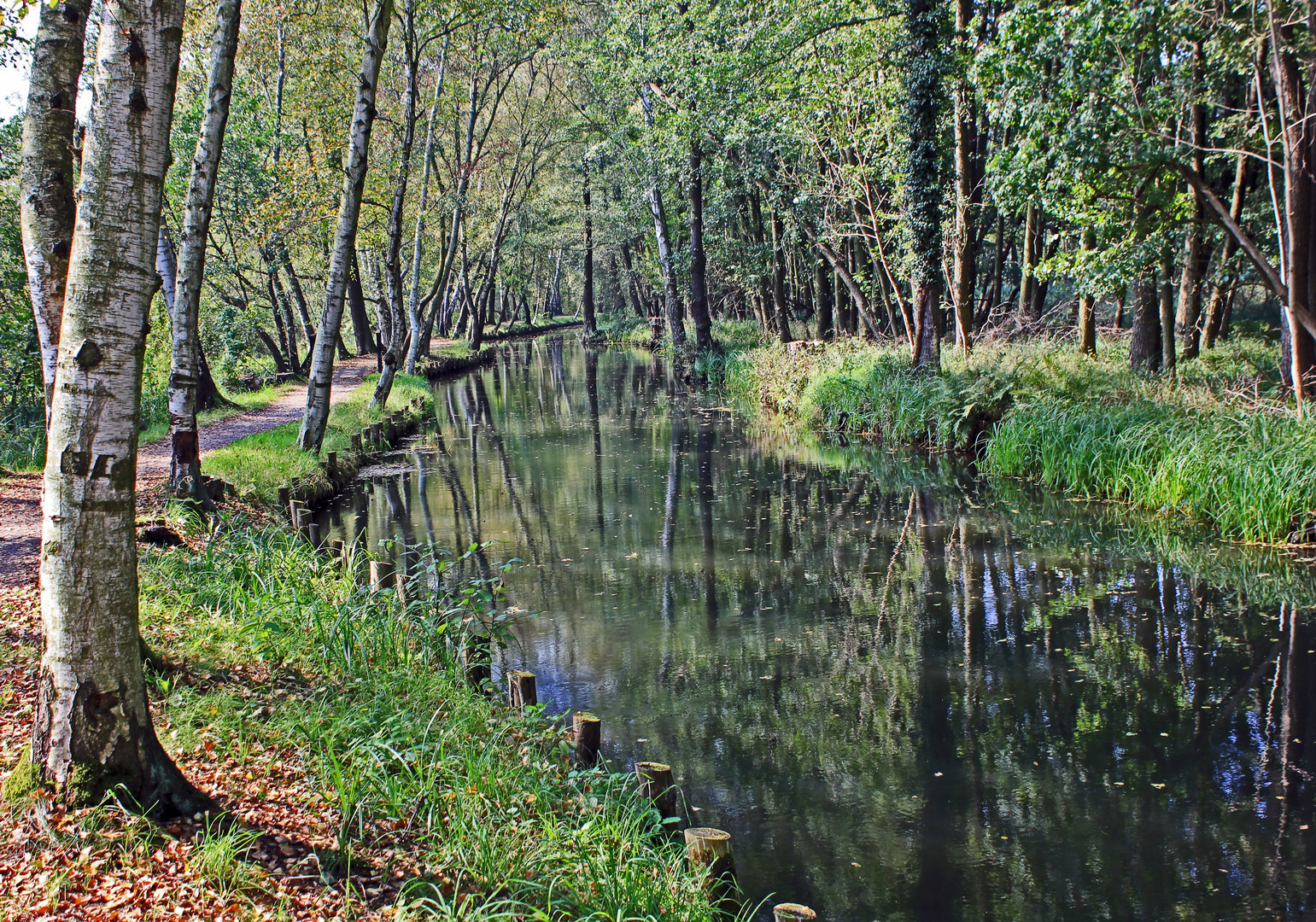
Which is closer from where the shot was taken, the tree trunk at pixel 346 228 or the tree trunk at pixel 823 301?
the tree trunk at pixel 346 228

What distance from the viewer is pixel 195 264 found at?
9.41m

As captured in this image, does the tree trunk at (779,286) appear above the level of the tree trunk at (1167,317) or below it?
above

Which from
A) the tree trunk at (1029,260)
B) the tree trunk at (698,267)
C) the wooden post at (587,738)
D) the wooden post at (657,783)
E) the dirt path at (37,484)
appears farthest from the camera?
the tree trunk at (698,267)

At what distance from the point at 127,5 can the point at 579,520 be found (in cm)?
874

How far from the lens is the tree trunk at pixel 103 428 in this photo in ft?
10.9

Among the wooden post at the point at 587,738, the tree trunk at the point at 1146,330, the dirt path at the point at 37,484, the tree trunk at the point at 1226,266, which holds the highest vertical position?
the tree trunk at the point at 1226,266

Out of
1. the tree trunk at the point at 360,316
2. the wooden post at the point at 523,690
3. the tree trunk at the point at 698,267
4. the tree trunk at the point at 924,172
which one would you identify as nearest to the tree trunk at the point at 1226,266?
the tree trunk at the point at 924,172

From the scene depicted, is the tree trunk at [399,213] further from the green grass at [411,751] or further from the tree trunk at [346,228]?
the green grass at [411,751]

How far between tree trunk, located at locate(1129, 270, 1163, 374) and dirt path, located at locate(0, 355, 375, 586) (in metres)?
16.1

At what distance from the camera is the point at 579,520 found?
1170 centimetres

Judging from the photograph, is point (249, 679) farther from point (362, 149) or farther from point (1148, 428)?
point (1148, 428)

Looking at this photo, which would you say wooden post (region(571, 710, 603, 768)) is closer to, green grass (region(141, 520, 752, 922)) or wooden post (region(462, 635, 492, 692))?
green grass (region(141, 520, 752, 922))

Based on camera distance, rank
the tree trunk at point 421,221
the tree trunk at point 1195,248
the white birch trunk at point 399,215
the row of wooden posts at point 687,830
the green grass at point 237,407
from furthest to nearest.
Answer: the tree trunk at point 421,221
the white birch trunk at point 399,215
the green grass at point 237,407
the tree trunk at point 1195,248
the row of wooden posts at point 687,830

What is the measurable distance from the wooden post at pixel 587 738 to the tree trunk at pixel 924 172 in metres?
14.1
